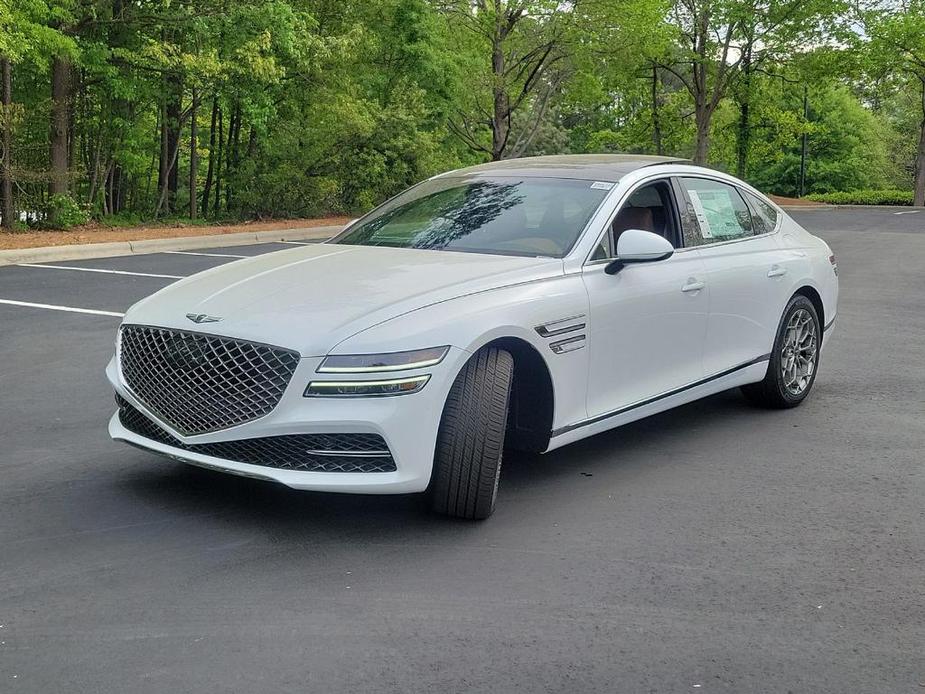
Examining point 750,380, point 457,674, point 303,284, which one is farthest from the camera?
point 750,380

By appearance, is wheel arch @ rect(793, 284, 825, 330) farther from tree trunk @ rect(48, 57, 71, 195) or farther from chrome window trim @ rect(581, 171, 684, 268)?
tree trunk @ rect(48, 57, 71, 195)

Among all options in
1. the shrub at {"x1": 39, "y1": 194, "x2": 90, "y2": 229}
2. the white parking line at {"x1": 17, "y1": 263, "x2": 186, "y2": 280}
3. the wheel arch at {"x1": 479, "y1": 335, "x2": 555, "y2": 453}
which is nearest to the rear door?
the wheel arch at {"x1": 479, "y1": 335, "x2": 555, "y2": 453}

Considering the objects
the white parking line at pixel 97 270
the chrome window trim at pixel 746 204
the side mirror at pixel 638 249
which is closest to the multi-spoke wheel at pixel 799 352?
the chrome window trim at pixel 746 204

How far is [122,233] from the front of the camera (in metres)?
19.9

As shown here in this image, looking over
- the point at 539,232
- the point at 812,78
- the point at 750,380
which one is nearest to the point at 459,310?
the point at 539,232

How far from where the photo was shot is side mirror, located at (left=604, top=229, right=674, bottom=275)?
5.35m

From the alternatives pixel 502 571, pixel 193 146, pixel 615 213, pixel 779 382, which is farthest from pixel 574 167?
pixel 193 146

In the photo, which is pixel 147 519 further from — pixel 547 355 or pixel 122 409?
pixel 547 355

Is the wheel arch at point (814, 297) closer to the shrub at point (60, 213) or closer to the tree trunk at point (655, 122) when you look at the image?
the shrub at point (60, 213)

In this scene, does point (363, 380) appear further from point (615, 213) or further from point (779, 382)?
point (779, 382)

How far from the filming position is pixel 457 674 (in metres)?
3.38

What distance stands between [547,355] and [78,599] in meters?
2.22

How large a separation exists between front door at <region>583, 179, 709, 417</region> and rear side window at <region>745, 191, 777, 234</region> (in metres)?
1.04

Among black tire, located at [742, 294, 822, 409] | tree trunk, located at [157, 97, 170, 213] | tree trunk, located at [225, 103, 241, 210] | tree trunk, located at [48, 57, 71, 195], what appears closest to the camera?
black tire, located at [742, 294, 822, 409]
